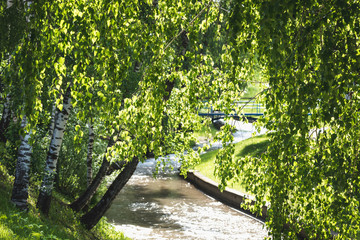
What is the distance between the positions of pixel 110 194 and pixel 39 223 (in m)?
2.28

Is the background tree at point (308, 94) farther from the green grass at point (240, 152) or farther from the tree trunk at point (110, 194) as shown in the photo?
the green grass at point (240, 152)

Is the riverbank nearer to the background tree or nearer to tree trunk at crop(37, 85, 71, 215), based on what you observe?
tree trunk at crop(37, 85, 71, 215)

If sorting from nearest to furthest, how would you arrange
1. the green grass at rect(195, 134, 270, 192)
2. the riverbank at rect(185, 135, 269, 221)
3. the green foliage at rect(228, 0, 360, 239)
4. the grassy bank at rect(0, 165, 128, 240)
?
the green foliage at rect(228, 0, 360, 239), the grassy bank at rect(0, 165, 128, 240), the riverbank at rect(185, 135, 269, 221), the green grass at rect(195, 134, 270, 192)

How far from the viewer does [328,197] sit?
504cm

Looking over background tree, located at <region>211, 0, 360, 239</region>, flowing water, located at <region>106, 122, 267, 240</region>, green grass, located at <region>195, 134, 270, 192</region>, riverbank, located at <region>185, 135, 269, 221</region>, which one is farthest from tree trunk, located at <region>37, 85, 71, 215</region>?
green grass, located at <region>195, 134, 270, 192</region>

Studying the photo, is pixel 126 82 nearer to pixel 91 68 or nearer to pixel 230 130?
pixel 91 68

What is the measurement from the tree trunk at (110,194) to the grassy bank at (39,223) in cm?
22

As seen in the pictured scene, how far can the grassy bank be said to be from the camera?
5.42 metres

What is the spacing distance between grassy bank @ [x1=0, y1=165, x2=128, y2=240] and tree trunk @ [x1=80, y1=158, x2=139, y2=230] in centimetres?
22

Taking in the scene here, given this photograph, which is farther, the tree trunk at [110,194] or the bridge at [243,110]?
the tree trunk at [110,194]

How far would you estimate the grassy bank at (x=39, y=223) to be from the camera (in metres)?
5.42

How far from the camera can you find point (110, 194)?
8664 millimetres

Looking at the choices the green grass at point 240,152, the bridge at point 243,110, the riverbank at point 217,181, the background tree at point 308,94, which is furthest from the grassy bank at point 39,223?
the green grass at point 240,152

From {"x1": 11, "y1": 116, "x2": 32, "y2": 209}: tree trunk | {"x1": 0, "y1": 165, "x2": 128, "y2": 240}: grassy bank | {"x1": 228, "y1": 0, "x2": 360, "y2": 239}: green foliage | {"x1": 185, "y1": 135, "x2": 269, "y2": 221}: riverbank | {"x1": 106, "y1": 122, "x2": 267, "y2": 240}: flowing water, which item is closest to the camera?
{"x1": 228, "y1": 0, "x2": 360, "y2": 239}: green foliage
